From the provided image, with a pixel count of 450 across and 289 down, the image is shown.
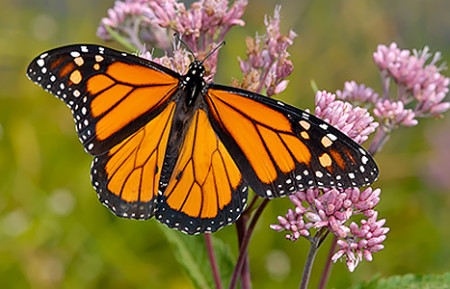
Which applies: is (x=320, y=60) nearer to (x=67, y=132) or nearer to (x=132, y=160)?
(x=67, y=132)

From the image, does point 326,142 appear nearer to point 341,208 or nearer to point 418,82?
point 341,208

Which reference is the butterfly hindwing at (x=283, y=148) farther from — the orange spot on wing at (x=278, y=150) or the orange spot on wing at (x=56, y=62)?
the orange spot on wing at (x=56, y=62)

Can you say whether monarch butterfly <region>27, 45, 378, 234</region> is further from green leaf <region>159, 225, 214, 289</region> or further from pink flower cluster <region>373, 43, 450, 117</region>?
pink flower cluster <region>373, 43, 450, 117</region>

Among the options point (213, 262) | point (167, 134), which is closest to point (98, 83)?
point (167, 134)

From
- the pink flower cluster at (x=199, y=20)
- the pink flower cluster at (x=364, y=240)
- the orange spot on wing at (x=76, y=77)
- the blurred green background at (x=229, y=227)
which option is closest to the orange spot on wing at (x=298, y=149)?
the pink flower cluster at (x=364, y=240)

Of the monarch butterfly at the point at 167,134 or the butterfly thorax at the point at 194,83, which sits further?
the butterfly thorax at the point at 194,83

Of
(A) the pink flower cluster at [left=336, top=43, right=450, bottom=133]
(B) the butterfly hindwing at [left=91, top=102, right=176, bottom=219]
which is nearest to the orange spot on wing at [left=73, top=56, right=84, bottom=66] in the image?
(B) the butterfly hindwing at [left=91, top=102, right=176, bottom=219]

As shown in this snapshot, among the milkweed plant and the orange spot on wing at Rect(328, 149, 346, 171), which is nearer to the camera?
the orange spot on wing at Rect(328, 149, 346, 171)

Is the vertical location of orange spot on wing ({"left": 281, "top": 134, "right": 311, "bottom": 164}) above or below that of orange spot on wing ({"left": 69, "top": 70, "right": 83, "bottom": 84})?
below
